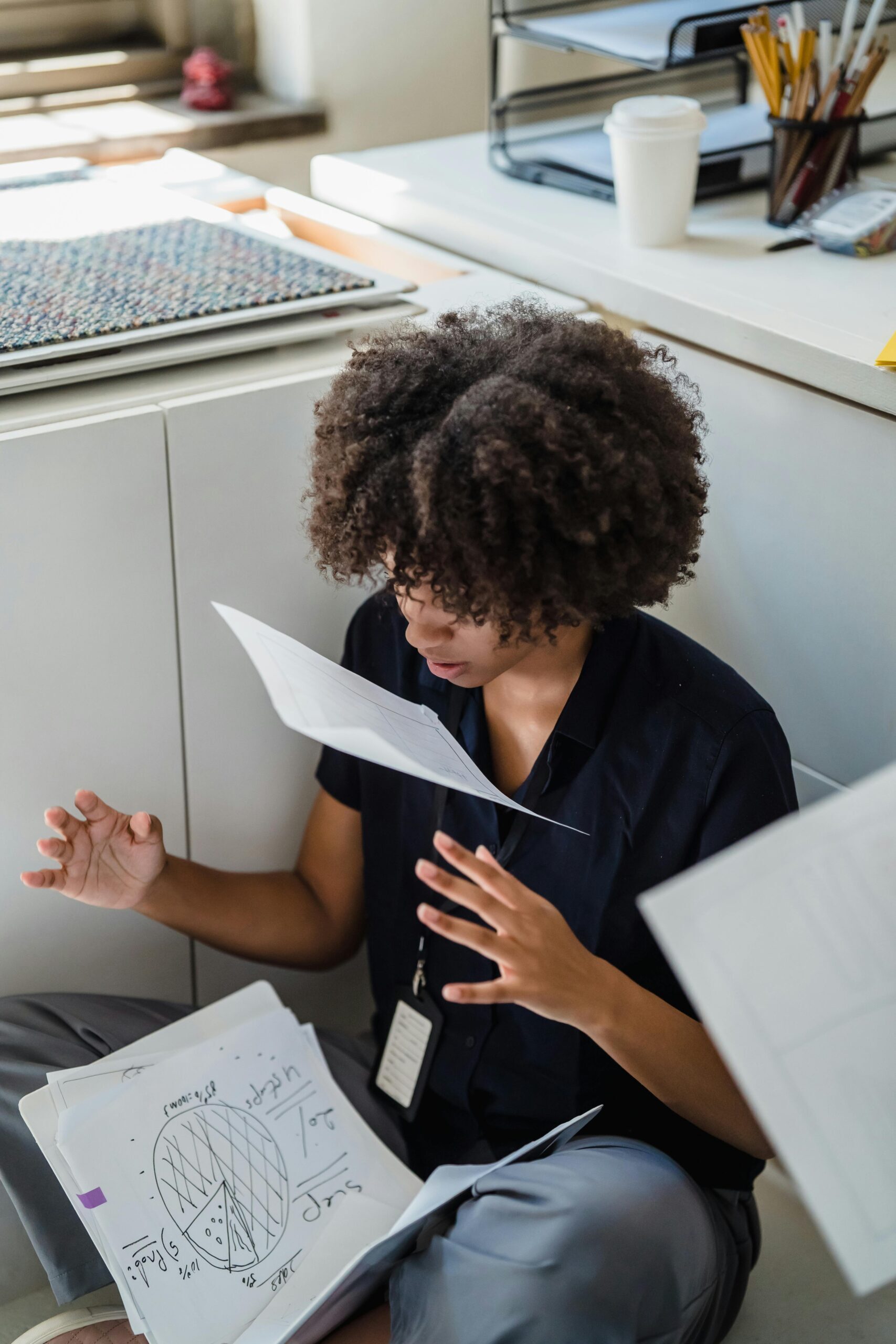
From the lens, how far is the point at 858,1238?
0.59 m

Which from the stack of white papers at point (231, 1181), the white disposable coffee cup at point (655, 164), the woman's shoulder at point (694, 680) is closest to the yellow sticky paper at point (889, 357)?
the woman's shoulder at point (694, 680)

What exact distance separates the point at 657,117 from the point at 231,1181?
101cm

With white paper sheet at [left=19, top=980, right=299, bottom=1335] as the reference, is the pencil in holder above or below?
above

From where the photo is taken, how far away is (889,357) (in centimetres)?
98

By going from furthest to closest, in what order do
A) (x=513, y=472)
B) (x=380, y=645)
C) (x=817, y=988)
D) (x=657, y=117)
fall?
1. (x=657, y=117)
2. (x=380, y=645)
3. (x=513, y=472)
4. (x=817, y=988)

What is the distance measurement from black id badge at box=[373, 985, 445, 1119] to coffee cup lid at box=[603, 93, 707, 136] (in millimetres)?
822

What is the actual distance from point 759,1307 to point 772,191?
106 centimetres

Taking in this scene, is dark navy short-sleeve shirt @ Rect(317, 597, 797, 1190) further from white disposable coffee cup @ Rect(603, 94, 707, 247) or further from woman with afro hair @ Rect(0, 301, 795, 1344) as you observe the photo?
white disposable coffee cup @ Rect(603, 94, 707, 247)

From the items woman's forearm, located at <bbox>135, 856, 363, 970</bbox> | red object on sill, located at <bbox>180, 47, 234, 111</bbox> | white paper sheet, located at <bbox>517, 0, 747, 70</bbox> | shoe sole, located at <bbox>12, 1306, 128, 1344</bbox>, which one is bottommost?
shoe sole, located at <bbox>12, 1306, 128, 1344</bbox>

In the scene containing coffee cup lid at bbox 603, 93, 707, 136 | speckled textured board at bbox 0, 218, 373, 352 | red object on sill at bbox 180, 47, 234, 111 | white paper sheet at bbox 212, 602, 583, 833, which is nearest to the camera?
white paper sheet at bbox 212, 602, 583, 833

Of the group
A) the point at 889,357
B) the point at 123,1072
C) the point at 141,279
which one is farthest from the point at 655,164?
the point at 123,1072

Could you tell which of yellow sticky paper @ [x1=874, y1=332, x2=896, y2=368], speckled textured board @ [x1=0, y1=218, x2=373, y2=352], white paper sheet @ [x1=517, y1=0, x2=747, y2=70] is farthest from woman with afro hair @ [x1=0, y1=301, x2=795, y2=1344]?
white paper sheet @ [x1=517, y1=0, x2=747, y2=70]

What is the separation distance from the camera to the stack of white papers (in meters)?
0.95

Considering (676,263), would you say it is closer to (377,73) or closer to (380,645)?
(380,645)
